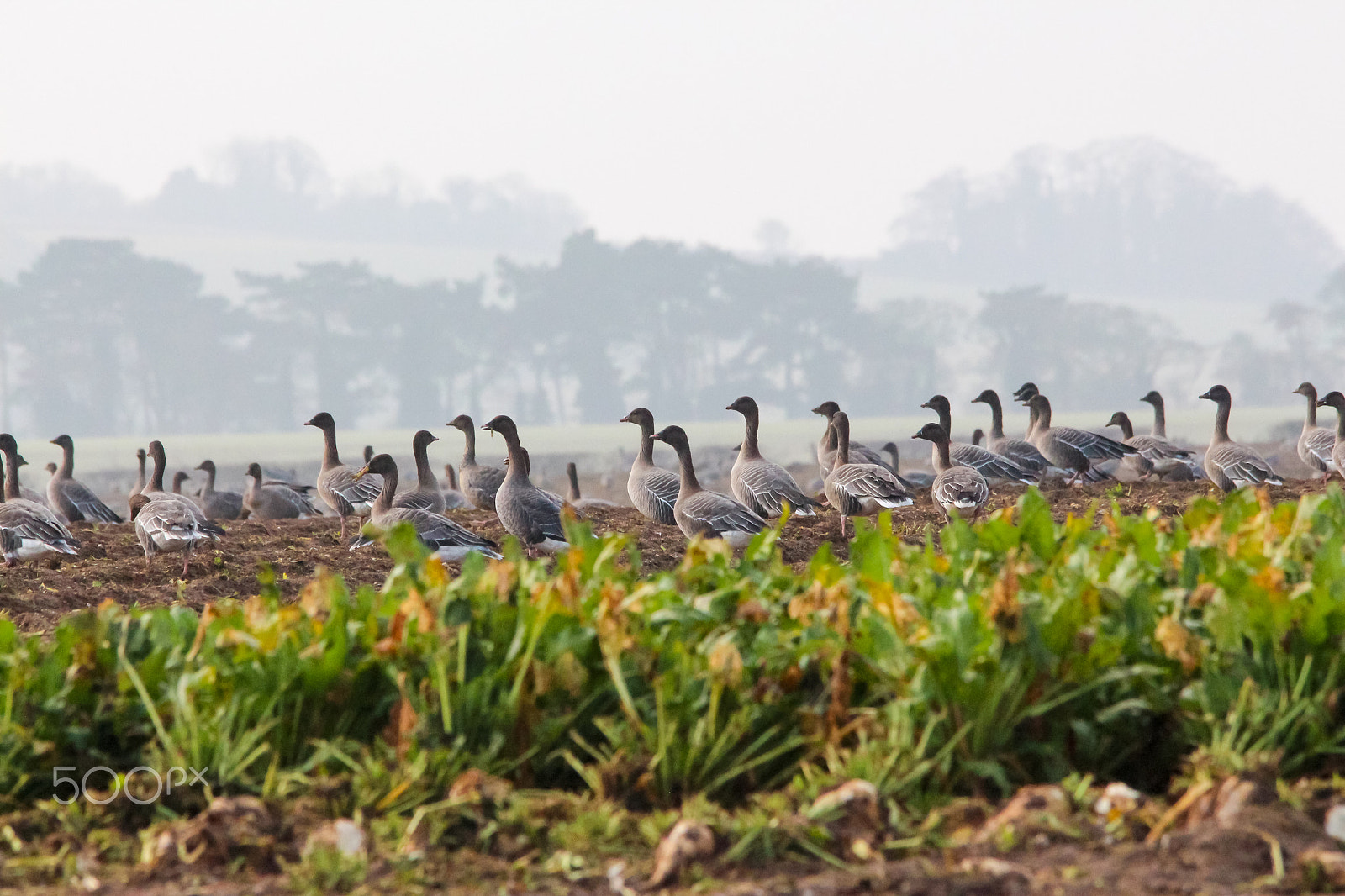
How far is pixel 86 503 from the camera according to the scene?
18.8 metres

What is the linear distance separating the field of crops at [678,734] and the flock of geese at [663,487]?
6.05m

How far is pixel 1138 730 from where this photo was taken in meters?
5.11

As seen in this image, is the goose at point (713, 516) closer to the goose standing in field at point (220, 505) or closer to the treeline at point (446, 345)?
the goose standing in field at point (220, 505)

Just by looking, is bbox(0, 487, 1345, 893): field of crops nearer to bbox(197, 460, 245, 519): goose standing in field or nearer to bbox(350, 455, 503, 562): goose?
bbox(350, 455, 503, 562): goose

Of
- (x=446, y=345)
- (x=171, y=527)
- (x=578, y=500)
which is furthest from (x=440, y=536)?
(x=446, y=345)

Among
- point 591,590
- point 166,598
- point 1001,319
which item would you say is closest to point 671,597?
point 591,590

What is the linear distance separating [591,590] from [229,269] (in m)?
172

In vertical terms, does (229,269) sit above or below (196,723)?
above

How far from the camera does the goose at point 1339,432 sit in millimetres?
17828

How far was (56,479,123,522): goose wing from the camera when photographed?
18.7 meters

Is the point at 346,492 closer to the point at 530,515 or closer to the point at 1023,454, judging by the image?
the point at 530,515

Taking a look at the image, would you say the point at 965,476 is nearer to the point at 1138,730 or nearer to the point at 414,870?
the point at 1138,730

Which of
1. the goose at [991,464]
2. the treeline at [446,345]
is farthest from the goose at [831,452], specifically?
the treeline at [446,345]

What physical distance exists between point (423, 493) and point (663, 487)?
3.05 meters
